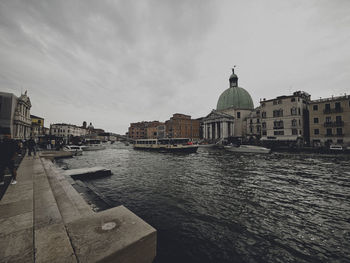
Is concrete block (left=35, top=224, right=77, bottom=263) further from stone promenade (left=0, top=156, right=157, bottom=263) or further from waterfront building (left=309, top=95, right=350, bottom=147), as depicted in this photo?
waterfront building (left=309, top=95, right=350, bottom=147)

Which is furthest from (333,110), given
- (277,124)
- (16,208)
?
(16,208)

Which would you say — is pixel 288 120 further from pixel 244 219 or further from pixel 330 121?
pixel 244 219

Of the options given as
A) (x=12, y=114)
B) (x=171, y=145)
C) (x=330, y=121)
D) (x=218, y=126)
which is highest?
(x=12, y=114)

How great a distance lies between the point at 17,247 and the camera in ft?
7.24

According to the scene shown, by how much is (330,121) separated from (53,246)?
5452 cm

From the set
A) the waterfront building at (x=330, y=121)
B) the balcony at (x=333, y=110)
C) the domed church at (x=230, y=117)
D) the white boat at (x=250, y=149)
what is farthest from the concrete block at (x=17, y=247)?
the domed church at (x=230, y=117)

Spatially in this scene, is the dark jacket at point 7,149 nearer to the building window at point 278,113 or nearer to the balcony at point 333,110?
the balcony at point 333,110

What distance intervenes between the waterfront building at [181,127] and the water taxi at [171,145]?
3038 centimetres

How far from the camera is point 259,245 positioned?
412 centimetres

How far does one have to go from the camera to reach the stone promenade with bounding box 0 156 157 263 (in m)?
2.05

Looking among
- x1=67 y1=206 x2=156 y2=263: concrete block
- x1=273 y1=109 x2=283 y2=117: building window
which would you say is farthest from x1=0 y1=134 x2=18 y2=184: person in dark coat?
x1=273 y1=109 x2=283 y2=117: building window

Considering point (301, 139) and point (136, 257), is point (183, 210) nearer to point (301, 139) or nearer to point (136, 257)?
point (136, 257)

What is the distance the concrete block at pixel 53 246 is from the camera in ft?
6.50

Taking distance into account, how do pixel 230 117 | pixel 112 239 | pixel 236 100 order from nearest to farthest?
pixel 112 239 → pixel 230 117 → pixel 236 100
